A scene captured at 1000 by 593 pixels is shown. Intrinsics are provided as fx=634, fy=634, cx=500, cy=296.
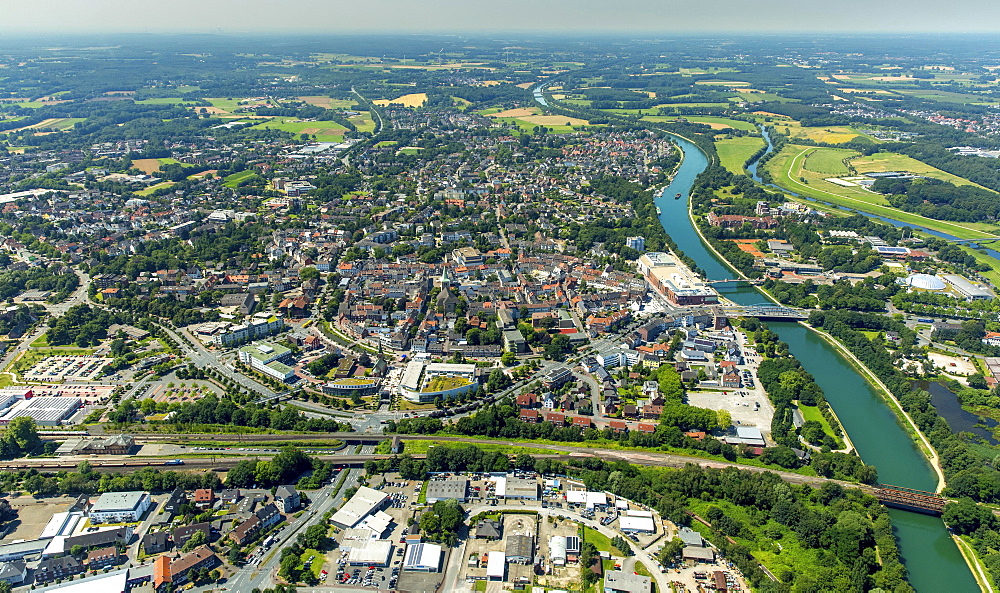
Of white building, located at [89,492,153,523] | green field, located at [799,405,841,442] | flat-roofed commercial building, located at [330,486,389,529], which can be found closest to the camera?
flat-roofed commercial building, located at [330,486,389,529]

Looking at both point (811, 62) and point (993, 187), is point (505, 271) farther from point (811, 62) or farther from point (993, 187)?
point (811, 62)

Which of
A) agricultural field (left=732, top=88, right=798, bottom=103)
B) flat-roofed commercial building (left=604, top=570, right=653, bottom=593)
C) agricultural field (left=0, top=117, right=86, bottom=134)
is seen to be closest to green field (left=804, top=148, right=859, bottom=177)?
agricultural field (left=732, top=88, right=798, bottom=103)

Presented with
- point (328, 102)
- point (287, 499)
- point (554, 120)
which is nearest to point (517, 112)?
point (554, 120)

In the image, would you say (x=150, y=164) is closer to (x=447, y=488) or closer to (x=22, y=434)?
(x=22, y=434)

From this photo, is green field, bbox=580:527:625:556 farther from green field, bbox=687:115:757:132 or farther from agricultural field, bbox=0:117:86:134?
agricultural field, bbox=0:117:86:134

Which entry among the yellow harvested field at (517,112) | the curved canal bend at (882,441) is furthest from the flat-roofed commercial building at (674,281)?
the yellow harvested field at (517,112)
